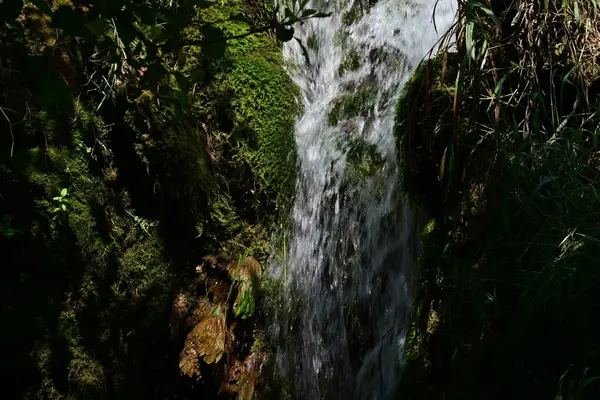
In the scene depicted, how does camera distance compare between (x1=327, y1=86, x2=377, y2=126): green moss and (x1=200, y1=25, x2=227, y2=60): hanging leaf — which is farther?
(x1=327, y1=86, x2=377, y2=126): green moss

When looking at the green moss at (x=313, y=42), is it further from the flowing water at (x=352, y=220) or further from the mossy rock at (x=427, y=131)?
the mossy rock at (x=427, y=131)

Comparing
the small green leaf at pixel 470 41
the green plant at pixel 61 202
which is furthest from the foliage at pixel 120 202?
the small green leaf at pixel 470 41

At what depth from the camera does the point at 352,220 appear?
12.1ft

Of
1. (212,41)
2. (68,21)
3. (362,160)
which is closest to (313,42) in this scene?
(362,160)

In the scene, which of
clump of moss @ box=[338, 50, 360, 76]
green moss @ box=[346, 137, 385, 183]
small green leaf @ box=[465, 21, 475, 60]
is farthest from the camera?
clump of moss @ box=[338, 50, 360, 76]

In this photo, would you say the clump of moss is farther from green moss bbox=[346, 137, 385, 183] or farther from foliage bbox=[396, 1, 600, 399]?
foliage bbox=[396, 1, 600, 399]

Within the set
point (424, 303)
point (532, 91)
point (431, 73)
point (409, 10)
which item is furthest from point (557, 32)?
point (409, 10)

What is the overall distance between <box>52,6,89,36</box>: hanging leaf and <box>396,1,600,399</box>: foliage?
1.59 m

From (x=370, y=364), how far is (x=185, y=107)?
1.85 meters

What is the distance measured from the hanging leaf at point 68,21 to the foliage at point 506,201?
159 cm

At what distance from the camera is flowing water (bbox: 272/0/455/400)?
336 centimetres

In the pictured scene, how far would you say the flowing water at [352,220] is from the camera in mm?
3355

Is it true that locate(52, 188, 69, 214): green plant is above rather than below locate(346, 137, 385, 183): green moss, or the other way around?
below

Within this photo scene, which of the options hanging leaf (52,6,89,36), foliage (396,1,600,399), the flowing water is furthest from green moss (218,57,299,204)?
hanging leaf (52,6,89,36)
